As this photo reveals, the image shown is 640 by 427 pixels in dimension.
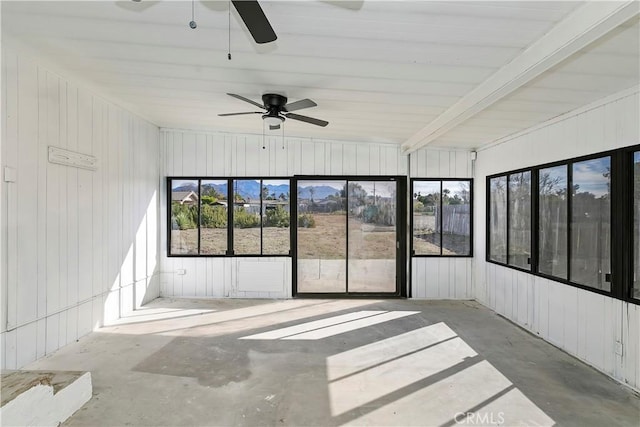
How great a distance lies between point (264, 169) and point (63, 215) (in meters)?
3.22

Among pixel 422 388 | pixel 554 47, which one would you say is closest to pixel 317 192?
pixel 422 388

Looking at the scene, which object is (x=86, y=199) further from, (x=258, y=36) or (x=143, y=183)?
(x=258, y=36)

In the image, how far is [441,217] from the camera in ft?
20.9

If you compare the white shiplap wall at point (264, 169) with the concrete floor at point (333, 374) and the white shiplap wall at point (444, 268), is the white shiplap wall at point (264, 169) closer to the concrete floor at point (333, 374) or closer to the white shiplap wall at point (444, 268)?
the white shiplap wall at point (444, 268)

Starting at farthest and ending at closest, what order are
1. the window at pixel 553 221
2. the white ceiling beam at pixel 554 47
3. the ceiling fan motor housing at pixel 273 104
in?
the window at pixel 553 221 < the ceiling fan motor housing at pixel 273 104 < the white ceiling beam at pixel 554 47

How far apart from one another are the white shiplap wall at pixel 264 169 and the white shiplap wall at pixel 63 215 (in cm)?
70

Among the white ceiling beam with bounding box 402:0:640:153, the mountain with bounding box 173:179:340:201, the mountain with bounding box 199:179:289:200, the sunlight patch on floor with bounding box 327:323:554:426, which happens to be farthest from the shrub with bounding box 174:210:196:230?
the white ceiling beam with bounding box 402:0:640:153

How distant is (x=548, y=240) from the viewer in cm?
438

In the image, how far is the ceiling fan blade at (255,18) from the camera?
166cm

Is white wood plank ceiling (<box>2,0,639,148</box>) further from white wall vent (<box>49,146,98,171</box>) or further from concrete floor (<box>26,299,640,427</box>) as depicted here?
concrete floor (<box>26,299,640,427</box>)

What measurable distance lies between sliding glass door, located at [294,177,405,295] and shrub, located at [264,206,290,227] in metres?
0.25

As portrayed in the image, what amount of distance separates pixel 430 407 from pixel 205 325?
3220 millimetres

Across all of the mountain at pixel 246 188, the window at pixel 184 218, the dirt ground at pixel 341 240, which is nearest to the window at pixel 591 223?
the dirt ground at pixel 341 240

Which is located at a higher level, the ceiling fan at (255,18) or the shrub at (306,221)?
the ceiling fan at (255,18)
